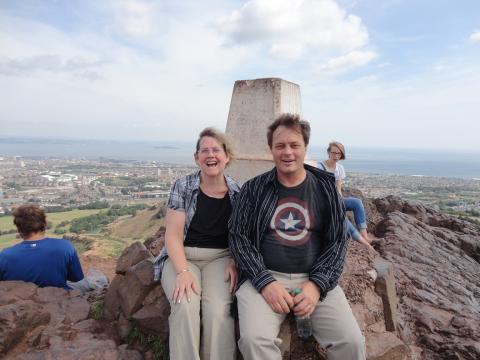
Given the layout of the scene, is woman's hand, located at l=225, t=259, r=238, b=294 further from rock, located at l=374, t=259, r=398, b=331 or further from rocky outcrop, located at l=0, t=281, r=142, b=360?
rock, located at l=374, t=259, r=398, b=331

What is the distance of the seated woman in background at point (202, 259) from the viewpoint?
2.72 meters

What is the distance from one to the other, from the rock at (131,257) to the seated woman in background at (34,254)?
0.81 m

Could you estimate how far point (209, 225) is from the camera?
3258 millimetres

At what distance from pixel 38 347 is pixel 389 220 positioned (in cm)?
732

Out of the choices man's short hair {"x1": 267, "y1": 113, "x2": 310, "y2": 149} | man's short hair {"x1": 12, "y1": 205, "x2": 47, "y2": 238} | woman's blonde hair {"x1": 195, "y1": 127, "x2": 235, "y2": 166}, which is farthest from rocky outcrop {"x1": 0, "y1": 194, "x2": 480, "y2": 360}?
man's short hair {"x1": 267, "y1": 113, "x2": 310, "y2": 149}

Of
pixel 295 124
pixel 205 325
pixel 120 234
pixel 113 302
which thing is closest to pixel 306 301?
pixel 205 325

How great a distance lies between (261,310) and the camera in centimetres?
266

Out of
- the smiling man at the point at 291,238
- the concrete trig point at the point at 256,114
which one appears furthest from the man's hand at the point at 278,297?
the concrete trig point at the point at 256,114

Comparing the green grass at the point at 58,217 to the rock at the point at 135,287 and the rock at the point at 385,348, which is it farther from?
the rock at the point at 385,348

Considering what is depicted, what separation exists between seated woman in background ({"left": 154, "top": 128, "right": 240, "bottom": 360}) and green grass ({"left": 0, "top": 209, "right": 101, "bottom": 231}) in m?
33.5

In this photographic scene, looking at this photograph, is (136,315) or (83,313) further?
(83,313)

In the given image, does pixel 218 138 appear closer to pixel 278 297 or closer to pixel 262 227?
pixel 262 227

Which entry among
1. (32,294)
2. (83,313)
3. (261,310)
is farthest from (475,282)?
(32,294)

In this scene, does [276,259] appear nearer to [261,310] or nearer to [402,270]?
[261,310]
